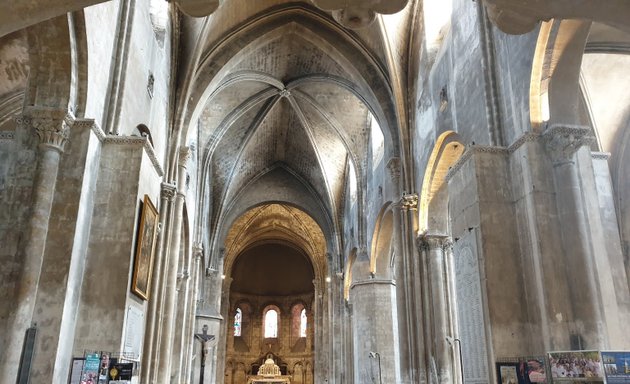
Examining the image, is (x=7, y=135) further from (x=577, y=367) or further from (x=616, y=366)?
(x=616, y=366)

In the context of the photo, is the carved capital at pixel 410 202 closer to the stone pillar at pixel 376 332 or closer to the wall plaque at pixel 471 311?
the wall plaque at pixel 471 311

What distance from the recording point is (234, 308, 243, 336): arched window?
38.0 meters

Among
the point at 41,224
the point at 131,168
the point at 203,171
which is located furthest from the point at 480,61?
the point at 203,171

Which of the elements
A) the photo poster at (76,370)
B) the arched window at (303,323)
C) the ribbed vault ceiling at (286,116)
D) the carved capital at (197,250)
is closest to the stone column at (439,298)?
the ribbed vault ceiling at (286,116)

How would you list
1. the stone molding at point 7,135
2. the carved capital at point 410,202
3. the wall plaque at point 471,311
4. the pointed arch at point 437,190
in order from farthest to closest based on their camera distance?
the carved capital at point 410,202
the pointed arch at point 437,190
the wall plaque at point 471,311
the stone molding at point 7,135

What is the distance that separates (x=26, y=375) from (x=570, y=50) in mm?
9050

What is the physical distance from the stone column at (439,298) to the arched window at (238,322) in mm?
26348

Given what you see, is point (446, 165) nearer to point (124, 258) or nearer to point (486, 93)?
point (486, 93)

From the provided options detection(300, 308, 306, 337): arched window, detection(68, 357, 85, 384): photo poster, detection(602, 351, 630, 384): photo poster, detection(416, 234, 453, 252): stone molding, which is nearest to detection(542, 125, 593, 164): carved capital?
detection(602, 351, 630, 384): photo poster

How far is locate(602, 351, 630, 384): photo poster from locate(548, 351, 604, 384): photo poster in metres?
0.20

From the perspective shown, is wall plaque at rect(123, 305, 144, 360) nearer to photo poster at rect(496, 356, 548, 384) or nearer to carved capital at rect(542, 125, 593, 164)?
photo poster at rect(496, 356, 548, 384)

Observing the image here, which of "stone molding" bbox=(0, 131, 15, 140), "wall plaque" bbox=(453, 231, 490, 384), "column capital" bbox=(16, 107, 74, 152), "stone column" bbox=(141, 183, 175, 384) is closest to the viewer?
"column capital" bbox=(16, 107, 74, 152)

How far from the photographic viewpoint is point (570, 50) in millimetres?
8602

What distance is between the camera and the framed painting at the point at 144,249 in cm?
856
